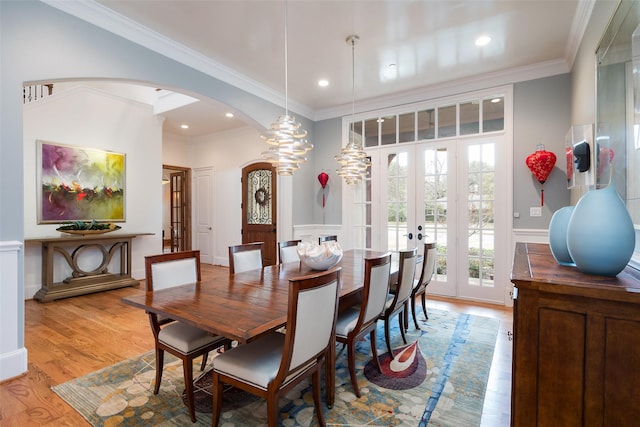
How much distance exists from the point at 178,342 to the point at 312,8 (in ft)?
9.66

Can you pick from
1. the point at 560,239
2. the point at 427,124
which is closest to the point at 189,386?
the point at 560,239

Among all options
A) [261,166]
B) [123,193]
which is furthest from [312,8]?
[123,193]

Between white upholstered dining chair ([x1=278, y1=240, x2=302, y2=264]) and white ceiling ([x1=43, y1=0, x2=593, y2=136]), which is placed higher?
white ceiling ([x1=43, y1=0, x2=593, y2=136])

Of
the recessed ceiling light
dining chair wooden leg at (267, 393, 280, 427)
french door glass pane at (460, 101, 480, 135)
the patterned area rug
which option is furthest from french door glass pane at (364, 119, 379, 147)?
dining chair wooden leg at (267, 393, 280, 427)

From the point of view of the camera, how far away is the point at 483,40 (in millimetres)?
3279

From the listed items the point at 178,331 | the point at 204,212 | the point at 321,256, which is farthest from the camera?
the point at 204,212

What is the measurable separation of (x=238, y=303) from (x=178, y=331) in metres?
0.55

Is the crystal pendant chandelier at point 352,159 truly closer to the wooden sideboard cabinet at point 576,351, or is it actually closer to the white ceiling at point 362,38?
the white ceiling at point 362,38

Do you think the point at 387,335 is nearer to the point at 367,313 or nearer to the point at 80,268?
the point at 367,313

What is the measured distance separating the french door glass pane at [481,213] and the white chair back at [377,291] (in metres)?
2.54

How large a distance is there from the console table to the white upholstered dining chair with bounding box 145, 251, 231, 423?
129 inches

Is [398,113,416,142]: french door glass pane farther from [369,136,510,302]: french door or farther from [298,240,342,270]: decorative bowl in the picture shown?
[298,240,342,270]: decorative bowl

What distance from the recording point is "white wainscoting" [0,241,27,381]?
2246 millimetres

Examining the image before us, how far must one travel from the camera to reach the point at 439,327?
11.0ft
